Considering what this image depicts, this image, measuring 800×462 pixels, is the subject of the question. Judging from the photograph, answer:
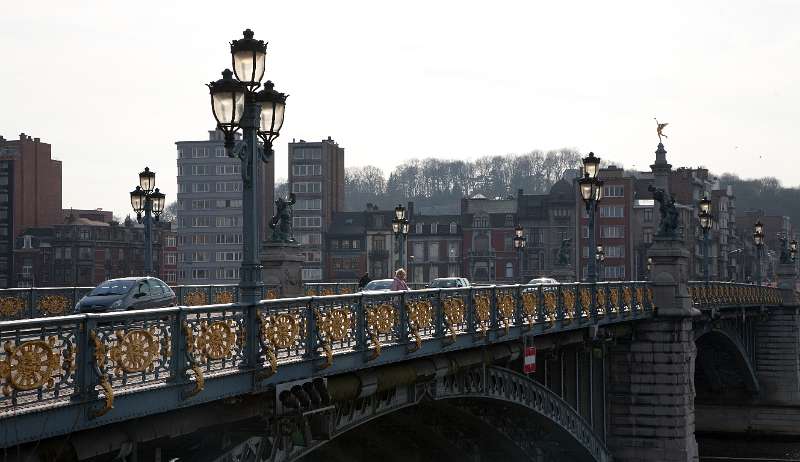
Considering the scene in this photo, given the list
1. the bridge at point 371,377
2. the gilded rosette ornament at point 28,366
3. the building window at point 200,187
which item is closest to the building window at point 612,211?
the building window at point 200,187

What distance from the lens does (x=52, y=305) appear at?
29078 mm

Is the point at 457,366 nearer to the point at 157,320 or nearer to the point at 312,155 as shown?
the point at 157,320

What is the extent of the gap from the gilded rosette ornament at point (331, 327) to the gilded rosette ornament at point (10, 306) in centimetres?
1162

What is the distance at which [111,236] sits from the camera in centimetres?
13312

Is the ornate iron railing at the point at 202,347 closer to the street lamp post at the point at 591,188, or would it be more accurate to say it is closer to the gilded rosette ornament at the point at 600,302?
the street lamp post at the point at 591,188

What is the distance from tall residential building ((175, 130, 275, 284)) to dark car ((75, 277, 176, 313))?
391 ft

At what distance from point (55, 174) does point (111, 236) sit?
9188 millimetres

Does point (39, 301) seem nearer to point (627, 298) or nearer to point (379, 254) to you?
point (627, 298)

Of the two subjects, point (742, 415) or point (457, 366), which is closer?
point (457, 366)

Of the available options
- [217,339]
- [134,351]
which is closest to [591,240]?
[217,339]

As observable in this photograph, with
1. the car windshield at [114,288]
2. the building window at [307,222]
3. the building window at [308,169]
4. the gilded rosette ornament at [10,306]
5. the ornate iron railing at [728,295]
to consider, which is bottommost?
the ornate iron railing at [728,295]

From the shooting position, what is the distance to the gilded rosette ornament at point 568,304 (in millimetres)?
32344

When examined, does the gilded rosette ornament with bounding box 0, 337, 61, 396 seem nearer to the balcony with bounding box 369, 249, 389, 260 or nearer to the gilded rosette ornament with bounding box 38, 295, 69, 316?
the gilded rosette ornament with bounding box 38, 295, 69, 316

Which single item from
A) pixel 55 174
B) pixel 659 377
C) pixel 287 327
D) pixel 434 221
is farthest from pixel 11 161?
pixel 287 327
